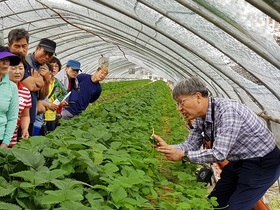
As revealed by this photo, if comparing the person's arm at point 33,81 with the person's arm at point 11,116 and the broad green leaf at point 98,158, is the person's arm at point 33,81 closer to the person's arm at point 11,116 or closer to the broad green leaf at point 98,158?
the person's arm at point 11,116

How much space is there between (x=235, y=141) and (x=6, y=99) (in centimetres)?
190

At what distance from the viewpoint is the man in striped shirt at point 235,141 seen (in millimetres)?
3127

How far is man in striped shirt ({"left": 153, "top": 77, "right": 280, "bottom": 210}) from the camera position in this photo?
10.3 feet

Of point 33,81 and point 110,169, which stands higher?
point 110,169

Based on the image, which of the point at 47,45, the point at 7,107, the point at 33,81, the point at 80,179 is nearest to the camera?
the point at 80,179

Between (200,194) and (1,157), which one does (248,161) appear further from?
(1,157)

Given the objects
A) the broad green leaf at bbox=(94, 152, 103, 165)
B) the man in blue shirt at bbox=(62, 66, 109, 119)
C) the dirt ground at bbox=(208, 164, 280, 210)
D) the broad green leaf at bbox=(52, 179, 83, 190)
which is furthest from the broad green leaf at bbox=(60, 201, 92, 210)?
the man in blue shirt at bbox=(62, 66, 109, 119)

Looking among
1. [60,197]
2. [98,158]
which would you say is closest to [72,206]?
[60,197]

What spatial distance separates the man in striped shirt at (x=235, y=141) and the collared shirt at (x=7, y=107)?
4.33ft

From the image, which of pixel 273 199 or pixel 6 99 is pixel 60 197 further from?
pixel 273 199

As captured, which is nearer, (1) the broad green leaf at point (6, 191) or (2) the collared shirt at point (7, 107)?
(1) the broad green leaf at point (6, 191)

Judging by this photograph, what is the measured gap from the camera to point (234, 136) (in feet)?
10.2

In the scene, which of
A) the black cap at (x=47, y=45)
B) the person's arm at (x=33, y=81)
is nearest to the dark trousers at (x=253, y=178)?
the person's arm at (x=33, y=81)

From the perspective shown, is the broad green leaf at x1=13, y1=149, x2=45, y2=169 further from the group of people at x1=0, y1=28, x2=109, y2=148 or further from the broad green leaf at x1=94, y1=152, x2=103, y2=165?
the group of people at x1=0, y1=28, x2=109, y2=148
